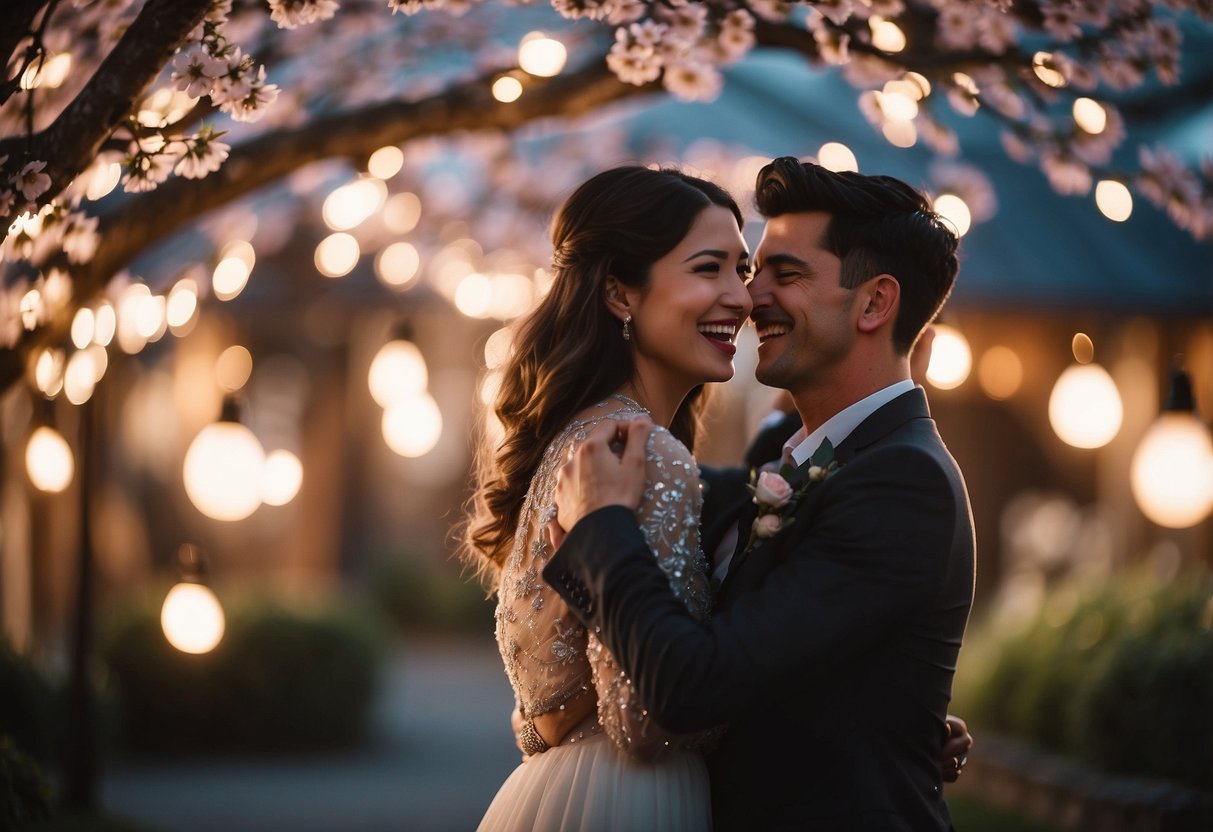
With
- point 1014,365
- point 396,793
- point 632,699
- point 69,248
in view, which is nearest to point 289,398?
point 1014,365

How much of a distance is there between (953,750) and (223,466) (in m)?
3.29

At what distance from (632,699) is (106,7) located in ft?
8.46

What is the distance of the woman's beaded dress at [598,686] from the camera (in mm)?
2793

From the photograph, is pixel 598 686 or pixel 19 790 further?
pixel 19 790

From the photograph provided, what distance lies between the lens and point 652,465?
9.37 ft

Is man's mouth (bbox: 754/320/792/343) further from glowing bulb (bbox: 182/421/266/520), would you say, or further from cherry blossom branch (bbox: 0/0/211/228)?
glowing bulb (bbox: 182/421/266/520)

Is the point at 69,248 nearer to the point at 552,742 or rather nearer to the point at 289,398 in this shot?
the point at 552,742

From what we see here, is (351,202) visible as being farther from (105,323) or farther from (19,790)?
(19,790)

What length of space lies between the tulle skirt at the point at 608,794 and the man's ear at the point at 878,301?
113 centimetres

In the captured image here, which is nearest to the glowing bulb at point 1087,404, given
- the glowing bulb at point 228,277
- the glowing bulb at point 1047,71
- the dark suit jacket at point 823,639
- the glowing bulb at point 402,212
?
the glowing bulb at point 1047,71

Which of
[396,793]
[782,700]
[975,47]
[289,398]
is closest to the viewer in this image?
[782,700]

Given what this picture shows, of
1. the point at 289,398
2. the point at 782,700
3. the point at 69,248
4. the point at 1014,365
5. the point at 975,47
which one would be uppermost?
the point at 975,47

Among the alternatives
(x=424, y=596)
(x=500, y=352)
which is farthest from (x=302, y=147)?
(x=424, y=596)

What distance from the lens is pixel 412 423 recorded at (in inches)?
286
